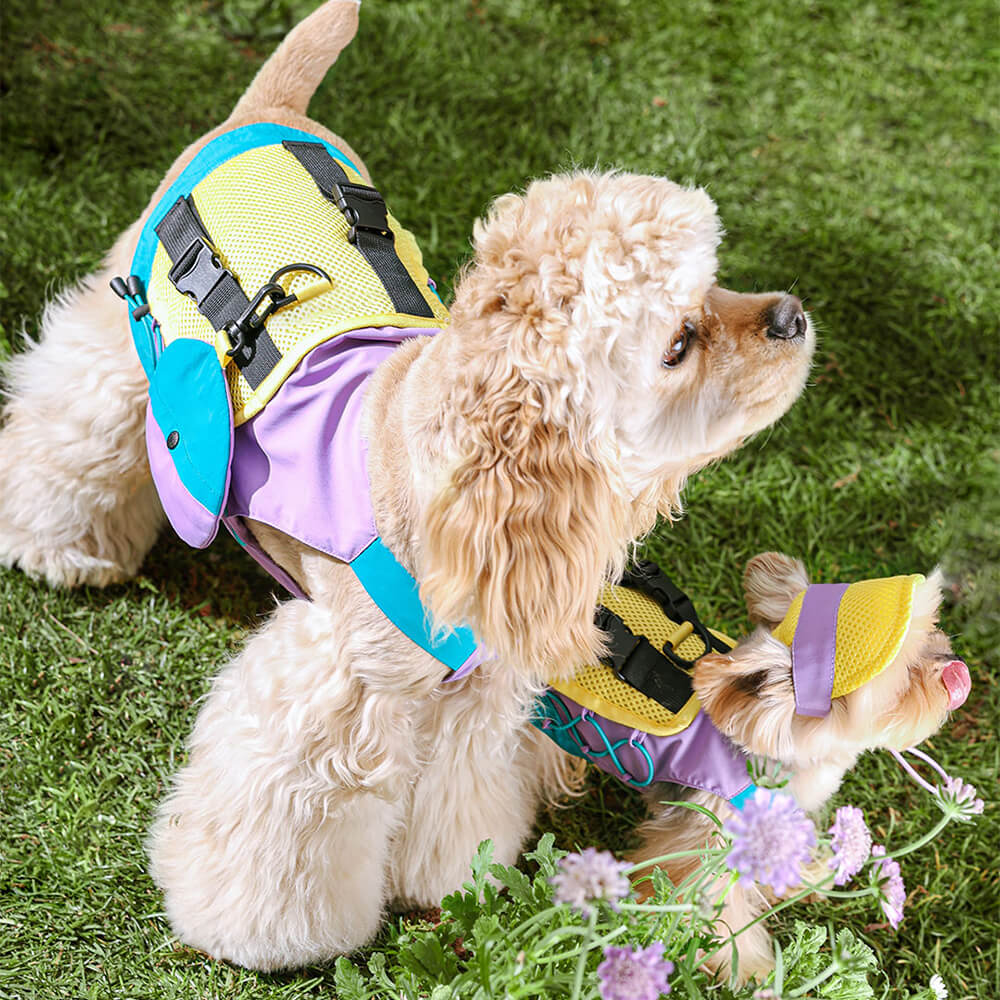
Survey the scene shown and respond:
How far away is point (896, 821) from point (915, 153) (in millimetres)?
2930

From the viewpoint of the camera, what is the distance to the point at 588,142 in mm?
3977

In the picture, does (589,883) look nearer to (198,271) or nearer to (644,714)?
(644,714)

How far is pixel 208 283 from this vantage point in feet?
6.68

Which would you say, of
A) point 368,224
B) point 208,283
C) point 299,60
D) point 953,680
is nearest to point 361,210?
point 368,224

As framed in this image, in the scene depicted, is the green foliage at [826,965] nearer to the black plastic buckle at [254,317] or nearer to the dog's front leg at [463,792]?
the dog's front leg at [463,792]

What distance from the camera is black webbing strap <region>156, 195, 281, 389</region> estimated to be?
6.47 ft

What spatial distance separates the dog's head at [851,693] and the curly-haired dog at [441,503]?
0.37m

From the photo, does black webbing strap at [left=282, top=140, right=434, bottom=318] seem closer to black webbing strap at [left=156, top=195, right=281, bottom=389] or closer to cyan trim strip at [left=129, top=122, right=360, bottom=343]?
cyan trim strip at [left=129, top=122, right=360, bottom=343]

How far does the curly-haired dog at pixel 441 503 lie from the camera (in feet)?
5.18

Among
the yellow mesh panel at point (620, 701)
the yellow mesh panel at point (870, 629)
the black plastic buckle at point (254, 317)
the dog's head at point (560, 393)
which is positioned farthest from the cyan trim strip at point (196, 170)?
the yellow mesh panel at point (870, 629)

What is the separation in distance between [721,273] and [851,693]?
85.8 inches

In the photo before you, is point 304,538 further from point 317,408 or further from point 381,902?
point 381,902

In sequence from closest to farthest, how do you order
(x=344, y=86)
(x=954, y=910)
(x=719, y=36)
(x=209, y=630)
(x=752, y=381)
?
1. (x=752, y=381)
2. (x=954, y=910)
3. (x=209, y=630)
4. (x=344, y=86)
5. (x=719, y=36)

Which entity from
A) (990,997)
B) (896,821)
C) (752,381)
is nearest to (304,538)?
Answer: (752,381)
